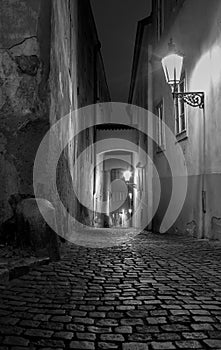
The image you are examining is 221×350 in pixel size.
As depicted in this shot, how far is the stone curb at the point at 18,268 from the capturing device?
10.9 ft

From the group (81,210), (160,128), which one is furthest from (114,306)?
(160,128)

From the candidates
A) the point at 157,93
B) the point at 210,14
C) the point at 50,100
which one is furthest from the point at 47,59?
the point at 157,93

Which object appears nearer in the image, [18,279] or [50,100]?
[18,279]

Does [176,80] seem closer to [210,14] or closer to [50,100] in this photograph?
[210,14]

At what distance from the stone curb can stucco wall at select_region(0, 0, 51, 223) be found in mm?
930

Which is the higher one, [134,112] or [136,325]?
[134,112]

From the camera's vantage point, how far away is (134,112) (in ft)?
66.0

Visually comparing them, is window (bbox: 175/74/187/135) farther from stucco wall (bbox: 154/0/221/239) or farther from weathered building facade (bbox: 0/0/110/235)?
weathered building facade (bbox: 0/0/110/235)

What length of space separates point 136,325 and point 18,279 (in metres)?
1.54

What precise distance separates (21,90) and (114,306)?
3192mm

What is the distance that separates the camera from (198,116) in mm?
7609

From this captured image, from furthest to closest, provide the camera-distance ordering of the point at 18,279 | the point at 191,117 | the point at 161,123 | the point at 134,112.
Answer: the point at 134,112 → the point at 161,123 → the point at 191,117 → the point at 18,279

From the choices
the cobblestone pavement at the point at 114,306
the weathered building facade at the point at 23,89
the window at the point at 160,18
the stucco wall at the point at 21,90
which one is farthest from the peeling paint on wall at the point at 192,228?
the window at the point at 160,18

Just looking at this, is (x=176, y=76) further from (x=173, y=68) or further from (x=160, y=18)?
(x=160, y=18)
